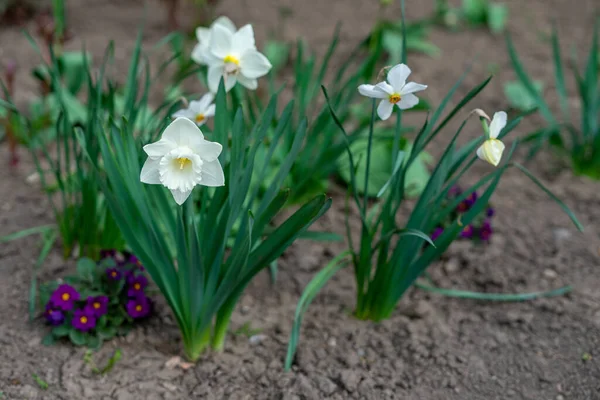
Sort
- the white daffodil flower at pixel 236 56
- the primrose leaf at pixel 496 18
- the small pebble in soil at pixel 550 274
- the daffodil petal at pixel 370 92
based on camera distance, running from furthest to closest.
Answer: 1. the primrose leaf at pixel 496 18
2. the small pebble in soil at pixel 550 274
3. the white daffodil flower at pixel 236 56
4. the daffodil petal at pixel 370 92

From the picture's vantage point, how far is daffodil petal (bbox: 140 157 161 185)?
143cm

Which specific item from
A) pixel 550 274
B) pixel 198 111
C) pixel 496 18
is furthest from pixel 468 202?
pixel 496 18

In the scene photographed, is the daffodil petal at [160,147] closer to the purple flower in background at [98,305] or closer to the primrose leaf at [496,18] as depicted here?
the purple flower in background at [98,305]

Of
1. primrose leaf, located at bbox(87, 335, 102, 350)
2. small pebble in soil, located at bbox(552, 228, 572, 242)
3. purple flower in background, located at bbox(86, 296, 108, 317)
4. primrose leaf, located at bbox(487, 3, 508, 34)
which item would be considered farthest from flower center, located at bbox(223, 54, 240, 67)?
primrose leaf, located at bbox(487, 3, 508, 34)

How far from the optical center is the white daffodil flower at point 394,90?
149 centimetres

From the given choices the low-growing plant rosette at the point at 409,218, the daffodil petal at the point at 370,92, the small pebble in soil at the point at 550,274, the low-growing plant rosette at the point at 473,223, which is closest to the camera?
the daffodil petal at the point at 370,92

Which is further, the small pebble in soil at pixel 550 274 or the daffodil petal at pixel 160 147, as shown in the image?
the small pebble in soil at pixel 550 274

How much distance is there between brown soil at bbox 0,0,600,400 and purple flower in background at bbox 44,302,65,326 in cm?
7

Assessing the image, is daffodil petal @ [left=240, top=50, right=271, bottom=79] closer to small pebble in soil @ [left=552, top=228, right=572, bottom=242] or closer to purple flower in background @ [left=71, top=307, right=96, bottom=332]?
purple flower in background @ [left=71, top=307, right=96, bottom=332]

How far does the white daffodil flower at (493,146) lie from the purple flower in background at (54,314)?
1179 millimetres

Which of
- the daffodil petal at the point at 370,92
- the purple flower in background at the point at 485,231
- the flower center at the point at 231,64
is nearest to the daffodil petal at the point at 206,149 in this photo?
the daffodil petal at the point at 370,92

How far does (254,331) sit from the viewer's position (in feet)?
6.43

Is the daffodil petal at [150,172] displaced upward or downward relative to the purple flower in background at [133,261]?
upward

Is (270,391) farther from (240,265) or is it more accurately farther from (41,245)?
(41,245)
